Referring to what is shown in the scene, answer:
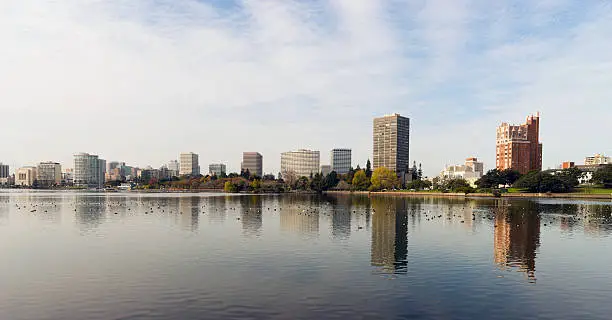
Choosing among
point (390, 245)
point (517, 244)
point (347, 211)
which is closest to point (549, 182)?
point (347, 211)

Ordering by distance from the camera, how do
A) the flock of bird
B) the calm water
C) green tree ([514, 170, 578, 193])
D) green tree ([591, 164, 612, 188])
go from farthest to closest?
green tree ([591, 164, 612, 188]) → green tree ([514, 170, 578, 193]) → the flock of bird → the calm water

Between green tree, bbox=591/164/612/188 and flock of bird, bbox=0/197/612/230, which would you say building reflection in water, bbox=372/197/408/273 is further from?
green tree, bbox=591/164/612/188

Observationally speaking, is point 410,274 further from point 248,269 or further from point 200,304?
point 200,304

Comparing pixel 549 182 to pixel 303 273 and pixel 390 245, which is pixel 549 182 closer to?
pixel 390 245

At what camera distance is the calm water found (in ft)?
70.2

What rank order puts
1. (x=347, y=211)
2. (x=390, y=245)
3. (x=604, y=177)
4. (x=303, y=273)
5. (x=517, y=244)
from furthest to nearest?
(x=604, y=177), (x=347, y=211), (x=517, y=244), (x=390, y=245), (x=303, y=273)

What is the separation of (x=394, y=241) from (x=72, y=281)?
29329 millimetres

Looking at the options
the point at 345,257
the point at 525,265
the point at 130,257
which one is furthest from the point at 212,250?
the point at 525,265

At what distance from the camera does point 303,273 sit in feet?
94.8

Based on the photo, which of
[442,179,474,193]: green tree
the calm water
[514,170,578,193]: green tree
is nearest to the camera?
the calm water

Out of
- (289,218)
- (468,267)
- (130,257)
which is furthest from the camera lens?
(289,218)

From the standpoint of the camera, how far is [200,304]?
22.0 m

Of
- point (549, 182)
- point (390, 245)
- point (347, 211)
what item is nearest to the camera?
point (390, 245)

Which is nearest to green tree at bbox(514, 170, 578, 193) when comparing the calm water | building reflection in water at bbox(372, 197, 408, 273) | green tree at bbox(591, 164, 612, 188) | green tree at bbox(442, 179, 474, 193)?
green tree at bbox(591, 164, 612, 188)
